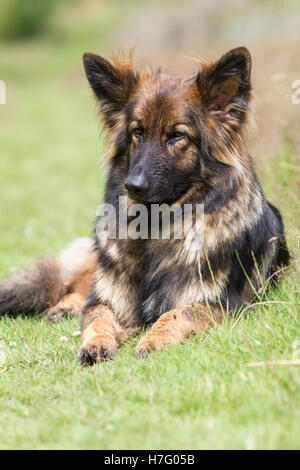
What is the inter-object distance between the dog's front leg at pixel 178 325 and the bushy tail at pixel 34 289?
67.4 inches

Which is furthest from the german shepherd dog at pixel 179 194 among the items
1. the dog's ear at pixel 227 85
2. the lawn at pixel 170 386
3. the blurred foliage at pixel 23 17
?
the blurred foliage at pixel 23 17

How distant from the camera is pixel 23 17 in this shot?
36.6 metres

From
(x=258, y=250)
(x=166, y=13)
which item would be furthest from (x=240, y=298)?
Result: (x=166, y=13)

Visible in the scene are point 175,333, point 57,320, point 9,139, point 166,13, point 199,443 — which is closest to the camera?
point 199,443

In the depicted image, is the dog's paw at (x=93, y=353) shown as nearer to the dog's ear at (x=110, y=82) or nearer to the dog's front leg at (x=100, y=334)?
the dog's front leg at (x=100, y=334)

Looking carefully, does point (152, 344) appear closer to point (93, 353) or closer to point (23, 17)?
point (93, 353)

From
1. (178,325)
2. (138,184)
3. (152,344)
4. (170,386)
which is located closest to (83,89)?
(138,184)

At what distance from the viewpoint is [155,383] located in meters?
3.46

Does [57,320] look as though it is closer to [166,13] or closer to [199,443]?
[199,443]

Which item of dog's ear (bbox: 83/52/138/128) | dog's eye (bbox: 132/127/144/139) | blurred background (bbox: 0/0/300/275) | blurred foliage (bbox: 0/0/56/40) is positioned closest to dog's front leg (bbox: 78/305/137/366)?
blurred background (bbox: 0/0/300/275)

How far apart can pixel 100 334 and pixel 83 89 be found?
78.2ft

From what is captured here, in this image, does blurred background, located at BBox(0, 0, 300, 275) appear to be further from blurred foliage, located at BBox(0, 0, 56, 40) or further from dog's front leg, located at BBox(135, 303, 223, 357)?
dog's front leg, located at BBox(135, 303, 223, 357)

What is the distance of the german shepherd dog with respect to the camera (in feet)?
14.3
